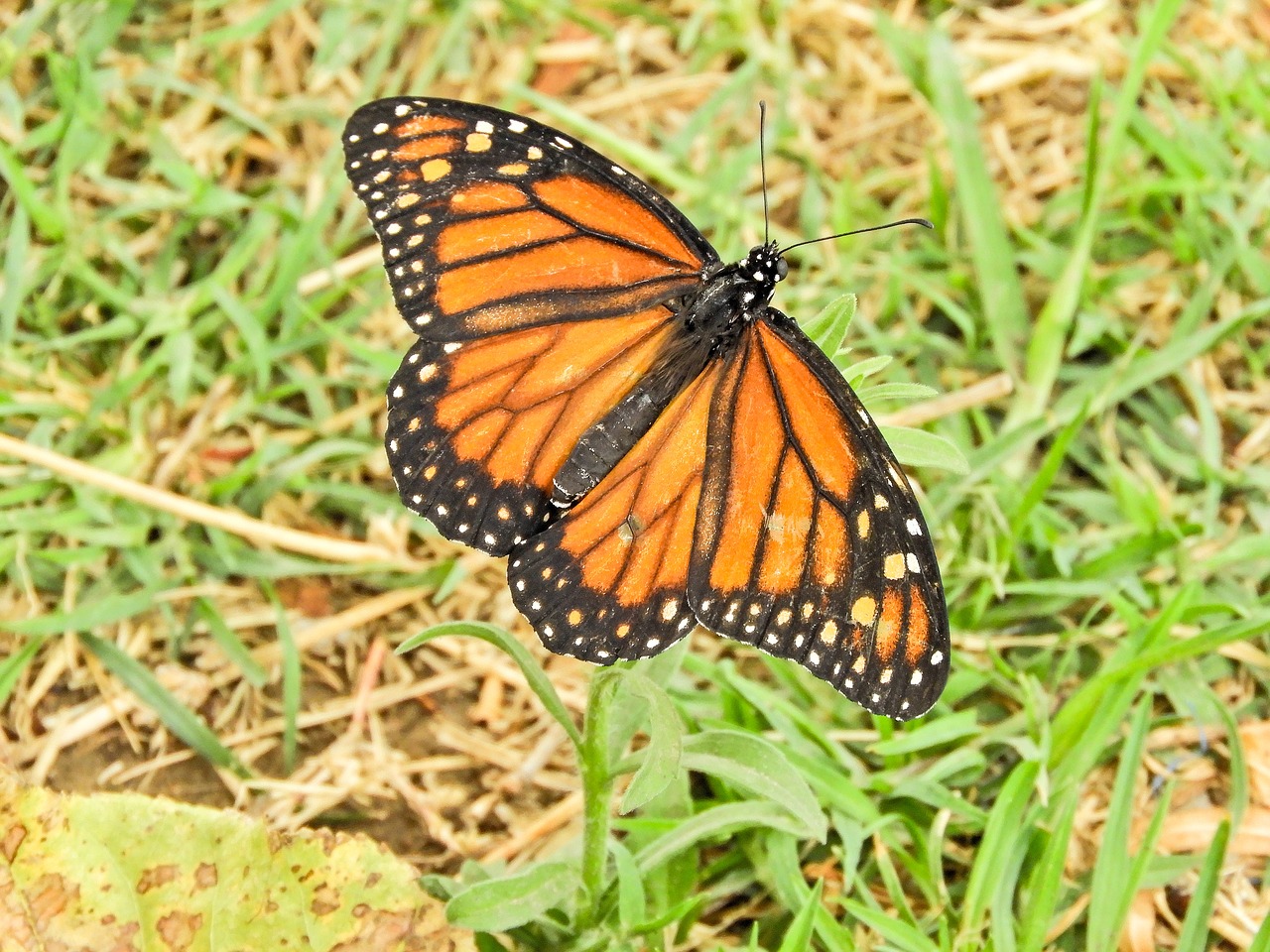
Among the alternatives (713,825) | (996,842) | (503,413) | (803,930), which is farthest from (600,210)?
(996,842)

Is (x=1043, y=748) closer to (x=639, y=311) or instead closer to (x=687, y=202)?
(x=639, y=311)

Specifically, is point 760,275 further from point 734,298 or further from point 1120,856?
point 1120,856

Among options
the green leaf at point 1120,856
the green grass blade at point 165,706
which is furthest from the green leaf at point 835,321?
the green grass blade at point 165,706

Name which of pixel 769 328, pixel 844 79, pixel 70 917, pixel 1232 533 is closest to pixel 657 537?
pixel 769 328

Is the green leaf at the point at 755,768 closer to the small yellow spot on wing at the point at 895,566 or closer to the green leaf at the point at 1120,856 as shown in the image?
the small yellow spot on wing at the point at 895,566

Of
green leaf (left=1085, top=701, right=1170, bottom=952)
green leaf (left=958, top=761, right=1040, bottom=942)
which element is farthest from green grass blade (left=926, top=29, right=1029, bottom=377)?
green leaf (left=958, top=761, right=1040, bottom=942)

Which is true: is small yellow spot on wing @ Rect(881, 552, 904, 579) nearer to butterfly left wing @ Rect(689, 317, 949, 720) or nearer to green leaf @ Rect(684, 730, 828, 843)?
butterfly left wing @ Rect(689, 317, 949, 720)
